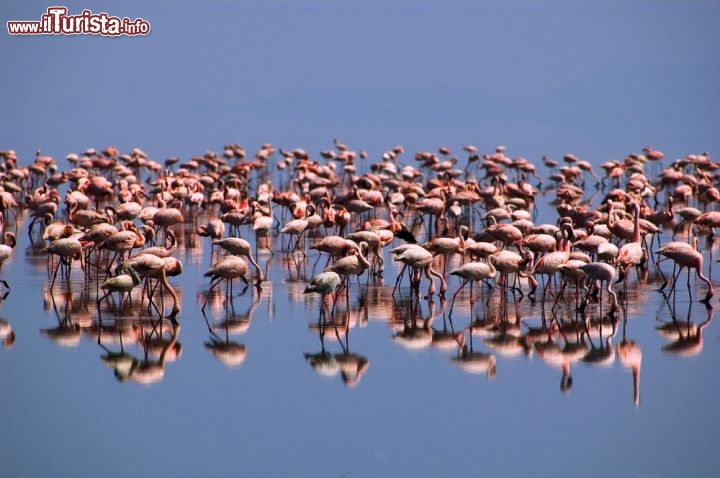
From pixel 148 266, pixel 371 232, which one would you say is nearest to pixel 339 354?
pixel 148 266

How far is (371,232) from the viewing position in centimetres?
1670

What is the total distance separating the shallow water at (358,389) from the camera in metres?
9.32

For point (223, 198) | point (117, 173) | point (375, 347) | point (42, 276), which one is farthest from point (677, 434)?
point (117, 173)

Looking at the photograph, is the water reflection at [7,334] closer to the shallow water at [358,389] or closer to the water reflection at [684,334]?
the shallow water at [358,389]

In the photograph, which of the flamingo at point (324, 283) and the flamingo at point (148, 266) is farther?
the flamingo at point (148, 266)

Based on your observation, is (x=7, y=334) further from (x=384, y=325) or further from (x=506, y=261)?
(x=506, y=261)

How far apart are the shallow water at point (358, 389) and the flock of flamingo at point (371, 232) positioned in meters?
0.48

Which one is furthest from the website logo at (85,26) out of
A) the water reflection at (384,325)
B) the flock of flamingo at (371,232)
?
the water reflection at (384,325)

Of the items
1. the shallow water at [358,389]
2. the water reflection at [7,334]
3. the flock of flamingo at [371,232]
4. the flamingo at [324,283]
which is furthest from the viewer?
the flock of flamingo at [371,232]

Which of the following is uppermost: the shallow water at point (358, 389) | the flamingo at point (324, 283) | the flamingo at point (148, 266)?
the flamingo at point (148, 266)

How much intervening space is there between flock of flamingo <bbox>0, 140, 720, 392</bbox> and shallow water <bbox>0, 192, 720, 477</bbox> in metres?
0.48

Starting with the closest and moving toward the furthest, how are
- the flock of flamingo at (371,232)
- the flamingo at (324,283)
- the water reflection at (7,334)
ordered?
the water reflection at (7,334) < the flamingo at (324,283) < the flock of flamingo at (371,232)

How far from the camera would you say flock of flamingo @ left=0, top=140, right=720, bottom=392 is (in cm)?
1448

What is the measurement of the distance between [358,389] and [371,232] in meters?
5.86
